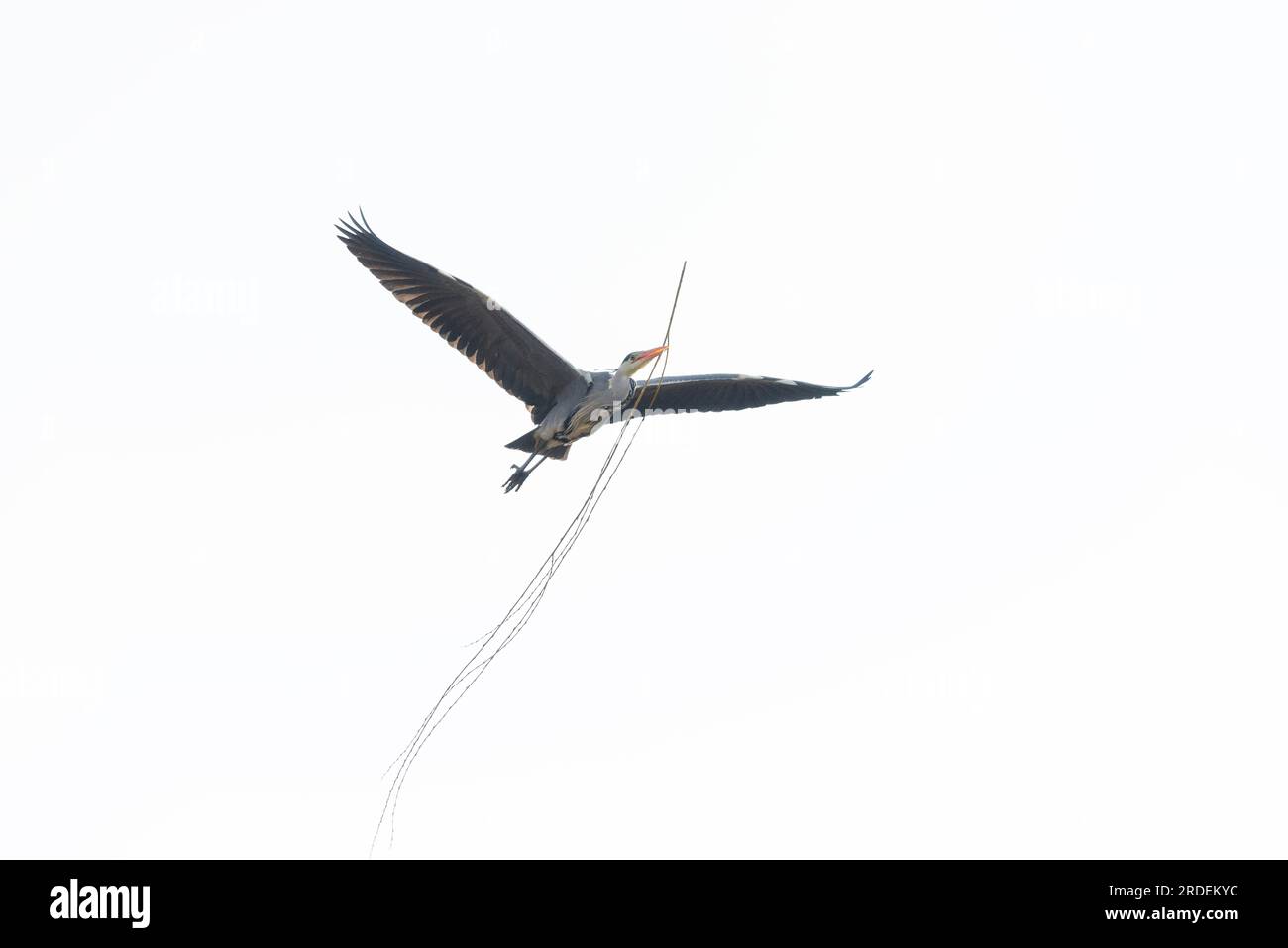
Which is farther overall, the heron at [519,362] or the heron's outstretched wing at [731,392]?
the heron's outstretched wing at [731,392]

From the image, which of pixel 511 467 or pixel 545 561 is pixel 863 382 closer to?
pixel 511 467

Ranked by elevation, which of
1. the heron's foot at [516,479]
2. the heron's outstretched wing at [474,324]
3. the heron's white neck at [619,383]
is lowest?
the heron's foot at [516,479]

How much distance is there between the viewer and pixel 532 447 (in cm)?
1562

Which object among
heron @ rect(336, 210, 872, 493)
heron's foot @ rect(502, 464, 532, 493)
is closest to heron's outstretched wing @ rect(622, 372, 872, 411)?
heron @ rect(336, 210, 872, 493)

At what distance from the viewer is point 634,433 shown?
1451 centimetres

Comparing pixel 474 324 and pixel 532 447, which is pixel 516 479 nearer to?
pixel 532 447

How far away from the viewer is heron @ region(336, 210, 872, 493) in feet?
51.2

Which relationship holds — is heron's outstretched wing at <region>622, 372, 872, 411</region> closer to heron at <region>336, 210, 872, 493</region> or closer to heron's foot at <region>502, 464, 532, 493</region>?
heron at <region>336, 210, 872, 493</region>

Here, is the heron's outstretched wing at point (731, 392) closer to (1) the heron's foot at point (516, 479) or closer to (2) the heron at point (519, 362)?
(2) the heron at point (519, 362)

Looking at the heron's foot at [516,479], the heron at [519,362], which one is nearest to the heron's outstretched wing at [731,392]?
the heron at [519,362]

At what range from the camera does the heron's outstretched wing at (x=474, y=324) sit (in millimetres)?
15664

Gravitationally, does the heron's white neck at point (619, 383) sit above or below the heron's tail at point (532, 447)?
above
